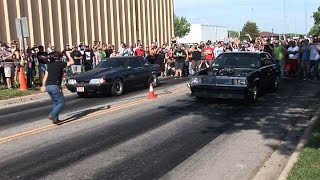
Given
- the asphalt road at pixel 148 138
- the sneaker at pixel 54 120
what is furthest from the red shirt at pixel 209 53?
the sneaker at pixel 54 120

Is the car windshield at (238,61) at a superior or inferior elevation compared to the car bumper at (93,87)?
superior

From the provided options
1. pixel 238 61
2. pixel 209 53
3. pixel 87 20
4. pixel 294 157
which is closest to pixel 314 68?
pixel 209 53

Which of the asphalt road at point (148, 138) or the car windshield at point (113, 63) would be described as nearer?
the asphalt road at point (148, 138)

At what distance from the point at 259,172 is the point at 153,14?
39.9m

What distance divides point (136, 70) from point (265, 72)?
5.26 meters

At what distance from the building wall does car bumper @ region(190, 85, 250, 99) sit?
17218mm

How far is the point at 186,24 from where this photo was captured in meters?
110

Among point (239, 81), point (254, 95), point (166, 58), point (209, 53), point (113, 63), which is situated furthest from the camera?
point (166, 58)

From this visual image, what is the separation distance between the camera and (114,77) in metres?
15.7

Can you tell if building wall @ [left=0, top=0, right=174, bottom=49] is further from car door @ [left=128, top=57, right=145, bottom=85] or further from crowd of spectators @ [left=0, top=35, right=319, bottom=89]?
car door @ [left=128, top=57, right=145, bottom=85]

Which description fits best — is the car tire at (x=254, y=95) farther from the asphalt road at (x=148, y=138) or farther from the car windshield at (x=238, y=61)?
the car windshield at (x=238, y=61)

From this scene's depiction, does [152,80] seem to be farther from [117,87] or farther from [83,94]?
[83,94]

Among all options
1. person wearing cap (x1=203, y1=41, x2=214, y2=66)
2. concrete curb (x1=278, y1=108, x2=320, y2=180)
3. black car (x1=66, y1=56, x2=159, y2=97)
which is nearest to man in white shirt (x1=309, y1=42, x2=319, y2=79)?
person wearing cap (x1=203, y1=41, x2=214, y2=66)

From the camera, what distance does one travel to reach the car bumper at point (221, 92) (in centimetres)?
1223
